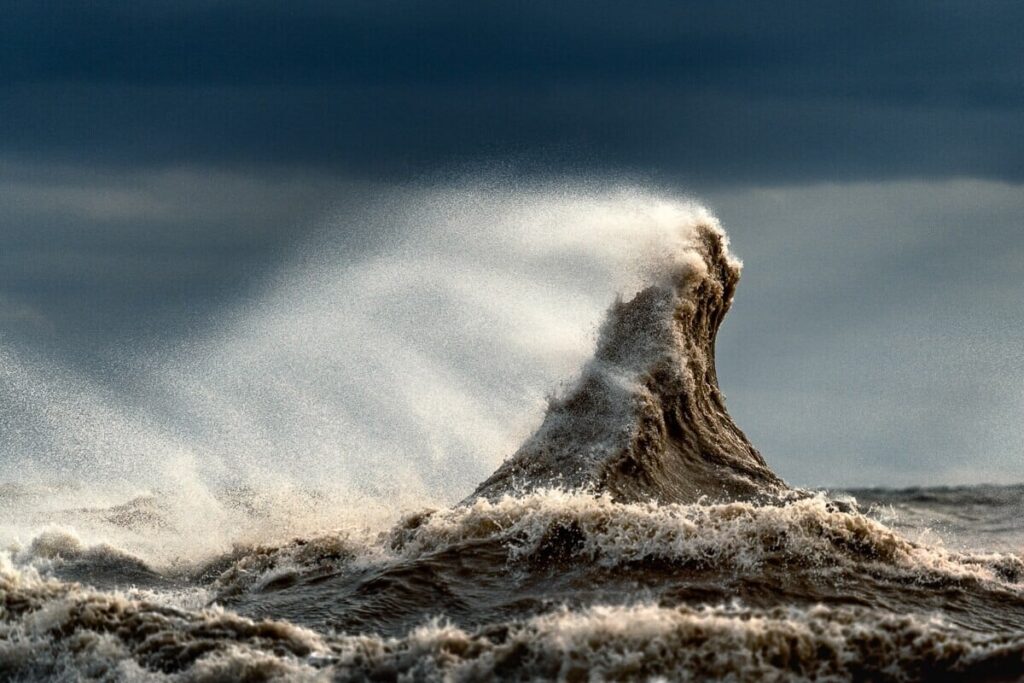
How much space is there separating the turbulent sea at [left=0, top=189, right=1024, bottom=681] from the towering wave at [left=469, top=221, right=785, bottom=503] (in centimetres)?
4

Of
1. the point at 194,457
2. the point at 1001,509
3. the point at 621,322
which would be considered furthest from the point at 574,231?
the point at 1001,509

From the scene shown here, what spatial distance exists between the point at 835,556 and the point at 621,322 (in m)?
8.02

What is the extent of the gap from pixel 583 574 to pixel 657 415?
654 centimetres

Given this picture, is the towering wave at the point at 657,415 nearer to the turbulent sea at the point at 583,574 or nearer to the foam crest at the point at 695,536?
the turbulent sea at the point at 583,574

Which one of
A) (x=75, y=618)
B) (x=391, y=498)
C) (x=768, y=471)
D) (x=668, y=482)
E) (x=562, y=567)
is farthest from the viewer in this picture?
(x=391, y=498)

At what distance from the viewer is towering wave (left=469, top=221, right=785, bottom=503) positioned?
17688 millimetres

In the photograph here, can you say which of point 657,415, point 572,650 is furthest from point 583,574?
point 657,415

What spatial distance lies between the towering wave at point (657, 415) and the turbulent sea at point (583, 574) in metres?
0.04

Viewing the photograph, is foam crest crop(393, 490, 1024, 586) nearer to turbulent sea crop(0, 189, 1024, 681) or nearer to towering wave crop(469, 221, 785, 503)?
turbulent sea crop(0, 189, 1024, 681)

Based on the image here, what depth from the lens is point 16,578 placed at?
515 inches

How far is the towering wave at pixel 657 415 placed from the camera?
58.0 ft

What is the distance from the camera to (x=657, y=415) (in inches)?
730

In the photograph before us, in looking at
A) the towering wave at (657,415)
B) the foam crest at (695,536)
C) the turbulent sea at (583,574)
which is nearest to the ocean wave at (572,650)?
the turbulent sea at (583,574)

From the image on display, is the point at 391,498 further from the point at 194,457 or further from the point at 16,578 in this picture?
the point at 16,578
